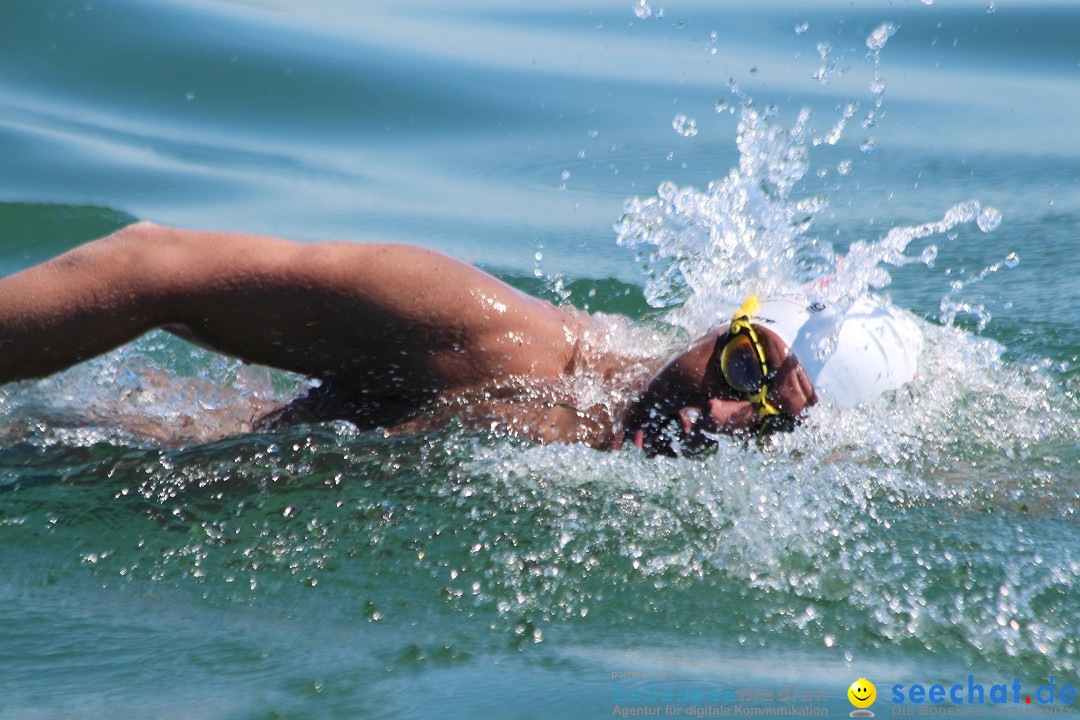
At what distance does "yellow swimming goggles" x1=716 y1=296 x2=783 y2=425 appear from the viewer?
4.16 meters

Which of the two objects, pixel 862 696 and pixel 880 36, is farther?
pixel 880 36

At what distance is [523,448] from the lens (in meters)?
4.05

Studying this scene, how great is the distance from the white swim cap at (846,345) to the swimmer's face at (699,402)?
2.4 inches

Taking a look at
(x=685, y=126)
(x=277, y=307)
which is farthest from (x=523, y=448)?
(x=685, y=126)

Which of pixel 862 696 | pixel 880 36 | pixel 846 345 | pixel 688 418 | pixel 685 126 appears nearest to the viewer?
pixel 862 696

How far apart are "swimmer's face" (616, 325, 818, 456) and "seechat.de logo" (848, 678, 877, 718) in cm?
118

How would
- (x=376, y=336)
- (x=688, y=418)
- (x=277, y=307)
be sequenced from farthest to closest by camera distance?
(x=688, y=418) < (x=376, y=336) < (x=277, y=307)

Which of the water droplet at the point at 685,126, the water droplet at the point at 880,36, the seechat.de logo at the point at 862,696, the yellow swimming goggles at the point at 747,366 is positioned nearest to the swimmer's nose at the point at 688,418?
the yellow swimming goggles at the point at 747,366

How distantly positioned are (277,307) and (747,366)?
142cm

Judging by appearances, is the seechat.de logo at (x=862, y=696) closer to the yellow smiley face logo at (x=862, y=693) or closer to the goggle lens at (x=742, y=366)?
the yellow smiley face logo at (x=862, y=693)

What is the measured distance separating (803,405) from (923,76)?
6.05 metres

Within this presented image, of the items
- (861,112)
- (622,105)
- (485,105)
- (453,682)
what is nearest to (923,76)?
(861,112)

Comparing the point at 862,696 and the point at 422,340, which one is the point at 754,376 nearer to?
the point at 422,340

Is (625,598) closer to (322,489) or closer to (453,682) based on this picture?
(453,682)
